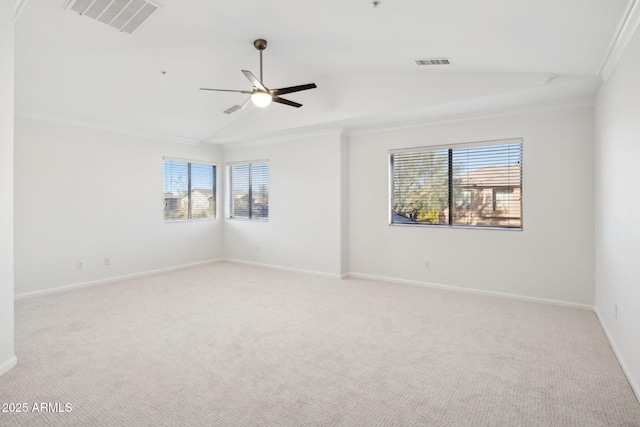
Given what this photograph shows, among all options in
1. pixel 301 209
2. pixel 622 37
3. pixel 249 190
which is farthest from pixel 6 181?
pixel 249 190

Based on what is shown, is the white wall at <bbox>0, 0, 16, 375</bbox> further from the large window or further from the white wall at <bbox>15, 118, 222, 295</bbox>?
the large window

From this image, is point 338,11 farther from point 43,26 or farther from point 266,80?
point 43,26

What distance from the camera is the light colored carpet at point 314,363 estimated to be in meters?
2.20

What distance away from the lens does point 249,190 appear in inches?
291

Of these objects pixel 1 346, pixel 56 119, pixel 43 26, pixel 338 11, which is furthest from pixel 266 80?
pixel 1 346

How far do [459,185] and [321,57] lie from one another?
2.64 metres

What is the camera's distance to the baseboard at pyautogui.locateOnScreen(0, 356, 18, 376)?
104 inches

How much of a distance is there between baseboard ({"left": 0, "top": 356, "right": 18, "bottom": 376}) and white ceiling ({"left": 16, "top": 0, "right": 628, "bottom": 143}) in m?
2.92

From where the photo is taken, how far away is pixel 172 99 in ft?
16.9

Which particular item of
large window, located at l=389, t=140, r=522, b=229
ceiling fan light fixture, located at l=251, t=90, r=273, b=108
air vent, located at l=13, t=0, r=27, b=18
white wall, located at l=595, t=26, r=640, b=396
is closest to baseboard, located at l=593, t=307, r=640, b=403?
white wall, located at l=595, t=26, r=640, b=396

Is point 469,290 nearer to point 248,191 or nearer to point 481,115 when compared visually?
point 481,115

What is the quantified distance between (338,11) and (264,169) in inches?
173

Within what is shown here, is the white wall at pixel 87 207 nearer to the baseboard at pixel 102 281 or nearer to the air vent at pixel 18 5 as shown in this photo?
the baseboard at pixel 102 281

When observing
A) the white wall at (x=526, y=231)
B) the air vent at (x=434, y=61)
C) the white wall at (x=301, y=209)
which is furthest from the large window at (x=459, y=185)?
the air vent at (x=434, y=61)
